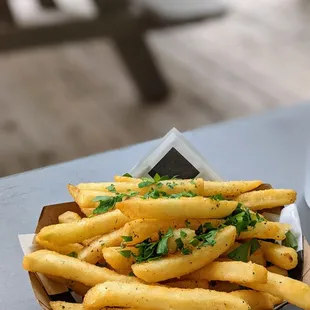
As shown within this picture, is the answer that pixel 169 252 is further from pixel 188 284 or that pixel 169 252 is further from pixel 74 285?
pixel 74 285

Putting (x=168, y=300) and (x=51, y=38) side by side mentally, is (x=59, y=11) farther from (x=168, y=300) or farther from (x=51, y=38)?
(x=168, y=300)

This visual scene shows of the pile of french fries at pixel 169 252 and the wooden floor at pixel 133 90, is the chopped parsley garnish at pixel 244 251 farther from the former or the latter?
the wooden floor at pixel 133 90

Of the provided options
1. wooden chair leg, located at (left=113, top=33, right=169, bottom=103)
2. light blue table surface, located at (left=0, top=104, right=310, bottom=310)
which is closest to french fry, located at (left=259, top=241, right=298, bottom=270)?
light blue table surface, located at (left=0, top=104, right=310, bottom=310)

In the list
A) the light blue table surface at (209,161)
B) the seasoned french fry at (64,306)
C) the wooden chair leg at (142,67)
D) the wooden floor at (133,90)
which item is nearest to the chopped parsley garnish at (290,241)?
the light blue table surface at (209,161)

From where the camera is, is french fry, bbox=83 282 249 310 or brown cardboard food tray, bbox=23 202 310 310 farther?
brown cardboard food tray, bbox=23 202 310 310

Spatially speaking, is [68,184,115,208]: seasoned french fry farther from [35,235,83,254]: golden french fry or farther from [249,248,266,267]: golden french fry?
[249,248,266,267]: golden french fry

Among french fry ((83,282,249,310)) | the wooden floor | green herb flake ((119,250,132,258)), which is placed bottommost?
french fry ((83,282,249,310))
